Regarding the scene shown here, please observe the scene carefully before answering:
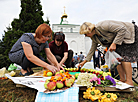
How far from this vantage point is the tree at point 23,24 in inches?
206

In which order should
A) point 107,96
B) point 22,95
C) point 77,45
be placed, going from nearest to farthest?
point 107,96 < point 22,95 < point 77,45

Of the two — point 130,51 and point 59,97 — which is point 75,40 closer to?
point 130,51

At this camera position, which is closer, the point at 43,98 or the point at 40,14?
the point at 43,98

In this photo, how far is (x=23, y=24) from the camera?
18.4ft

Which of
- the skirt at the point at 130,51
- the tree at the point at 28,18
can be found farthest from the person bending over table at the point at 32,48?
the tree at the point at 28,18

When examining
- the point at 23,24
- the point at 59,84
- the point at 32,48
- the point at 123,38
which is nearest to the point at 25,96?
the point at 59,84

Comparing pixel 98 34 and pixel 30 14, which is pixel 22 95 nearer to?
pixel 98 34

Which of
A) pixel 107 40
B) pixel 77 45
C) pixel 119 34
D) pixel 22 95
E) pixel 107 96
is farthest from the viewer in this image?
pixel 77 45

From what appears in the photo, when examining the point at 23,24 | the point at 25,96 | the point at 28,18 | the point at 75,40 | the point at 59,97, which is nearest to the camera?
the point at 59,97

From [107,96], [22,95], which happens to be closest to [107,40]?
[107,96]

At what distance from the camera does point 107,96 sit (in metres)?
1.31

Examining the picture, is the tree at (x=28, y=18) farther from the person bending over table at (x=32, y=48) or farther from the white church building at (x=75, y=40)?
the white church building at (x=75, y=40)

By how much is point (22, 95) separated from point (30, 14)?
5.04 meters

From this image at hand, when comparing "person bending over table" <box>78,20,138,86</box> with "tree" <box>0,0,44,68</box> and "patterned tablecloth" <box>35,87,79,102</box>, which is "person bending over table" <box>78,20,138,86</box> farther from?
"tree" <box>0,0,44,68</box>
